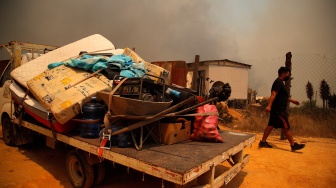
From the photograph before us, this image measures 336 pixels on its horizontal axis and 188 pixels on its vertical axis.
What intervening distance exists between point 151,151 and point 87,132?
3.52ft

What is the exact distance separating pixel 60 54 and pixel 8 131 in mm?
2621

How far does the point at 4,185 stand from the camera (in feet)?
10.9

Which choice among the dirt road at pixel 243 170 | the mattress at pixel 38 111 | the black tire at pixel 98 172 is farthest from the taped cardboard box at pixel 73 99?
the dirt road at pixel 243 170

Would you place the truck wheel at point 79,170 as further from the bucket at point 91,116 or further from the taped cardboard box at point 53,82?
the taped cardboard box at point 53,82

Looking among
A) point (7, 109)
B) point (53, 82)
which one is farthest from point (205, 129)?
point (7, 109)

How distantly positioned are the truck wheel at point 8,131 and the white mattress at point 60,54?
6.29ft

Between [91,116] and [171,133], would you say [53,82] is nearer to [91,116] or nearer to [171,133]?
[91,116]

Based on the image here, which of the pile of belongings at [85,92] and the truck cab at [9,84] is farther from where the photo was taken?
the truck cab at [9,84]

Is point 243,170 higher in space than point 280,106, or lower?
lower

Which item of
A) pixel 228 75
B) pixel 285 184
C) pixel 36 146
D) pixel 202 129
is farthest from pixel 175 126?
pixel 228 75

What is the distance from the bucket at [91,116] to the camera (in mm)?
2965

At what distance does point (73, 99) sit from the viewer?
2.97 metres

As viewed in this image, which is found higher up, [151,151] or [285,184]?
[151,151]

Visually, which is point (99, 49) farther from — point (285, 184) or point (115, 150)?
point (285, 184)
